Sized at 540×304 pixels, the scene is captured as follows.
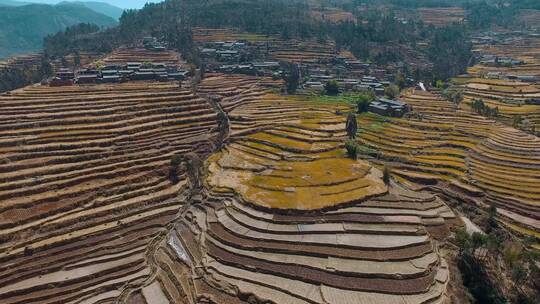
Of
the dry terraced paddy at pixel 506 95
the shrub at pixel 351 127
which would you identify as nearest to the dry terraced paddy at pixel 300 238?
the shrub at pixel 351 127

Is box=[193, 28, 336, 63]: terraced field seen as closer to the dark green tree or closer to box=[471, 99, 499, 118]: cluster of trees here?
the dark green tree

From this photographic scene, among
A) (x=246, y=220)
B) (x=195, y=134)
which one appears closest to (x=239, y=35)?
(x=195, y=134)

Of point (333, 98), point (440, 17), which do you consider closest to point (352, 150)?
point (333, 98)

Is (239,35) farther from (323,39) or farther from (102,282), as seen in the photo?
(102,282)

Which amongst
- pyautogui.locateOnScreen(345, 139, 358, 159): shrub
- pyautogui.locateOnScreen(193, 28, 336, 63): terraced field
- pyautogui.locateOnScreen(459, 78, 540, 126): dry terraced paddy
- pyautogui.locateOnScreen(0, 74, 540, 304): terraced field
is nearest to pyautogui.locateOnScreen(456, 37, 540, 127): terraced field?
pyautogui.locateOnScreen(459, 78, 540, 126): dry terraced paddy

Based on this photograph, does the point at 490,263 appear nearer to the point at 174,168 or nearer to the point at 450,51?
the point at 174,168

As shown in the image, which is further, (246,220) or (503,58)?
(503,58)

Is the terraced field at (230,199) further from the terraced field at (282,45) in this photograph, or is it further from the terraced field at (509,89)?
the terraced field at (282,45)
